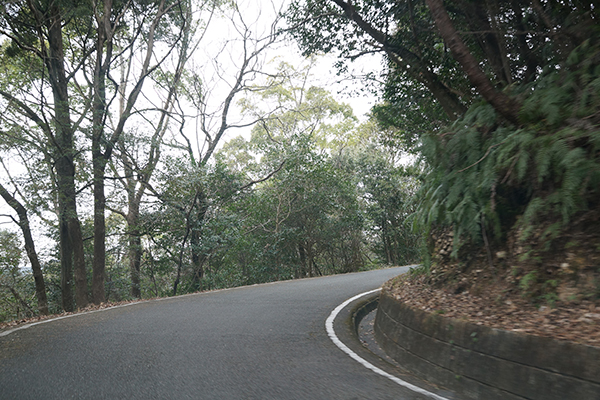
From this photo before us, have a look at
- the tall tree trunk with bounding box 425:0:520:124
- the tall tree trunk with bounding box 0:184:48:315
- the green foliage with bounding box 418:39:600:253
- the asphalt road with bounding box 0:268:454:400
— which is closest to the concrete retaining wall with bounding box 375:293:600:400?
the asphalt road with bounding box 0:268:454:400

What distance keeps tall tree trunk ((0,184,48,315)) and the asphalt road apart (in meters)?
9.86

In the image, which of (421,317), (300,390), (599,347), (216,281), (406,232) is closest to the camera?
(599,347)

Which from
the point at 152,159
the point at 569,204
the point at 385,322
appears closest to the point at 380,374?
the point at 385,322

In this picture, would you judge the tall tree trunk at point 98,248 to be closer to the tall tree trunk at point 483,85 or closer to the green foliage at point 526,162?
the green foliage at point 526,162

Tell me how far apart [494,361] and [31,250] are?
1807 centimetres

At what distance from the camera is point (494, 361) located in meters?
3.50

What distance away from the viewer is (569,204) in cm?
420

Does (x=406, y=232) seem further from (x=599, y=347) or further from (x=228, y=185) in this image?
(x=599, y=347)

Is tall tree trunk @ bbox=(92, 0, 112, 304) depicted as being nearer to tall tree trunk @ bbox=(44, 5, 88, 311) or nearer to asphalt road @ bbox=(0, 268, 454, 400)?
tall tree trunk @ bbox=(44, 5, 88, 311)

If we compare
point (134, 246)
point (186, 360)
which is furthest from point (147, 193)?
point (186, 360)

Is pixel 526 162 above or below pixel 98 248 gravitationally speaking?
below

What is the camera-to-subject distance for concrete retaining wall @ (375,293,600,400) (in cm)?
291

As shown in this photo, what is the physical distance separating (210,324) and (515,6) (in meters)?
7.78

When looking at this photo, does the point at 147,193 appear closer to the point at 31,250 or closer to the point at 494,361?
the point at 31,250
